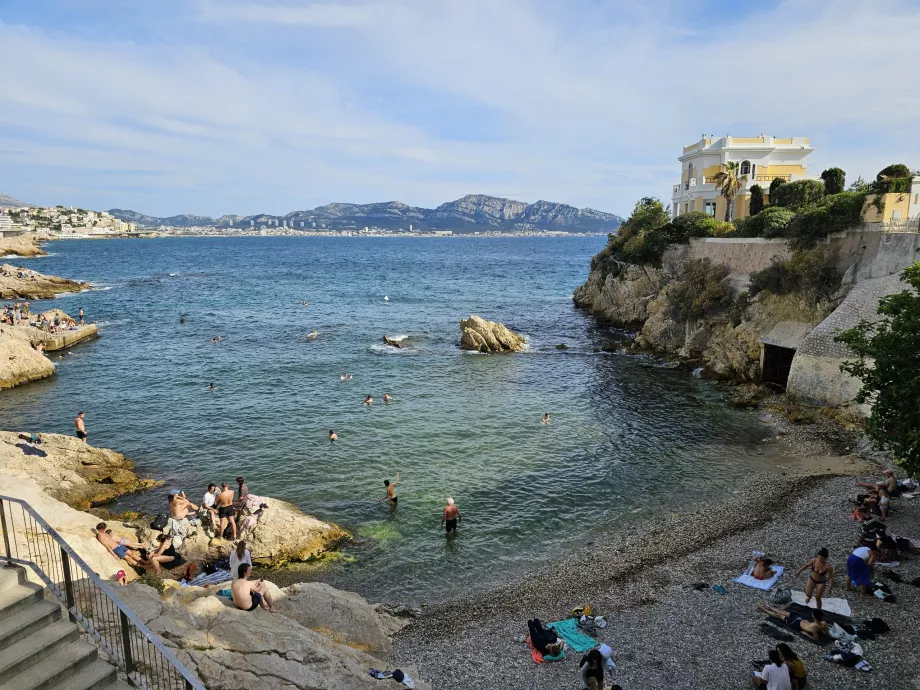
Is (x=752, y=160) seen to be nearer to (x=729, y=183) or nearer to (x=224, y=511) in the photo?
(x=729, y=183)

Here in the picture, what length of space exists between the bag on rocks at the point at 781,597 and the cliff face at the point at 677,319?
21.2 meters

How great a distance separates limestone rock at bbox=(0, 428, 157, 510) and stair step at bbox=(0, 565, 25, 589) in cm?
1301

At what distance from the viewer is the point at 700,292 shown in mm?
39781

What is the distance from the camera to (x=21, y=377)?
111ft

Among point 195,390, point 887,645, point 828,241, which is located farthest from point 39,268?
point 887,645

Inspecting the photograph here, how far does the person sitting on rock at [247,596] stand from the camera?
11.6 m

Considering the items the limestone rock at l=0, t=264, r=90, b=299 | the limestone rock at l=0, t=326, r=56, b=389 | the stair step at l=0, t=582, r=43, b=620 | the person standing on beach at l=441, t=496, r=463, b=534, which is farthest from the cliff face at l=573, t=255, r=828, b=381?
the limestone rock at l=0, t=264, r=90, b=299

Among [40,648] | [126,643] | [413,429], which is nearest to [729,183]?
[413,429]

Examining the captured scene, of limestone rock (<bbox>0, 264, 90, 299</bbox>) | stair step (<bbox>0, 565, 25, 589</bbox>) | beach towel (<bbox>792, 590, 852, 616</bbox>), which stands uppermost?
stair step (<bbox>0, 565, 25, 589</bbox>)

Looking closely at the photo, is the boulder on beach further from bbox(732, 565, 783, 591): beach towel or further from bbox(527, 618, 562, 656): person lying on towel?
bbox(527, 618, 562, 656): person lying on towel

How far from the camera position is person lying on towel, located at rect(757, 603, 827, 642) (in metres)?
12.0

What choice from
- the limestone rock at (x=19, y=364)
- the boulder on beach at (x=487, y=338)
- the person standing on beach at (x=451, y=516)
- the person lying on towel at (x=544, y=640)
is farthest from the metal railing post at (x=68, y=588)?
the boulder on beach at (x=487, y=338)

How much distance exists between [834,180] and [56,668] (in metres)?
49.6

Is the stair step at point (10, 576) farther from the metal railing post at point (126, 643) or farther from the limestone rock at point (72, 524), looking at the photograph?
the limestone rock at point (72, 524)
